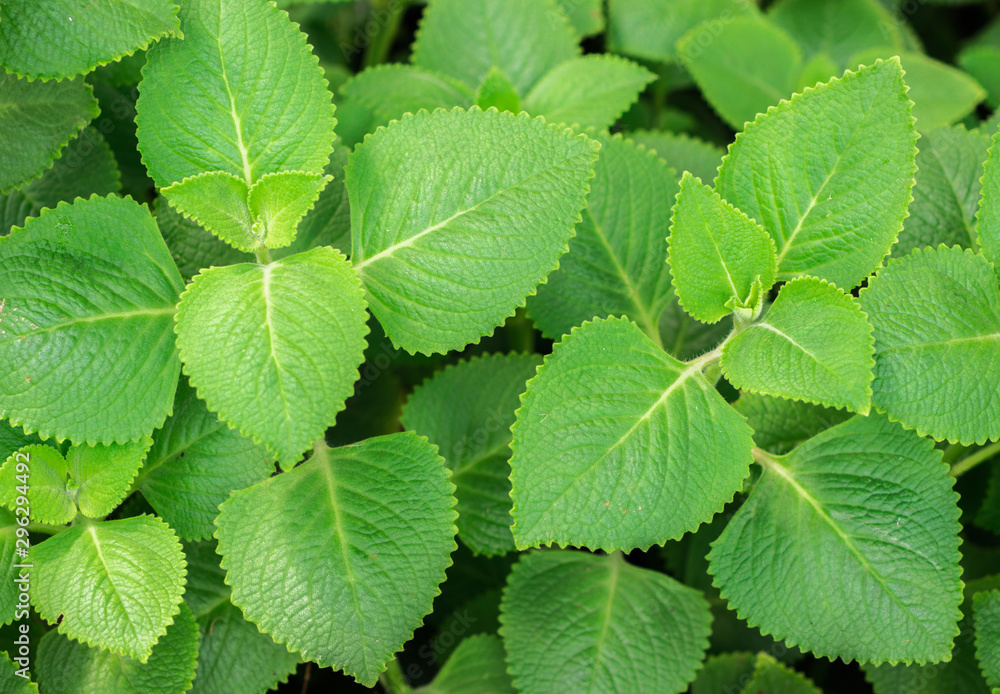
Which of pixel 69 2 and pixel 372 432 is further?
pixel 372 432

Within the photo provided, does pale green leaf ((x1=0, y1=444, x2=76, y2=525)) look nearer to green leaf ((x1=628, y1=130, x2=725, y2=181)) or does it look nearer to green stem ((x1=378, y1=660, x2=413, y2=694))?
green stem ((x1=378, y1=660, x2=413, y2=694))

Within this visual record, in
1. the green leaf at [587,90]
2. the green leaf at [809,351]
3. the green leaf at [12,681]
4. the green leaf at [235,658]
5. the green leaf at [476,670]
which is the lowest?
the green leaf at [476,670]

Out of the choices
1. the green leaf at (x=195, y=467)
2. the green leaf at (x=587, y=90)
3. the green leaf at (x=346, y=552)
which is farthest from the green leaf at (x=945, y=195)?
the green leaf at (x=195, y=467)

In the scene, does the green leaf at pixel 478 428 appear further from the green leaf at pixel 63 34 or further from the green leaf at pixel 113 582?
the green leaf at pixel 63 34

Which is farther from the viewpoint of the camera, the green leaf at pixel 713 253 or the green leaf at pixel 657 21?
the green leaf at pixel 657 21

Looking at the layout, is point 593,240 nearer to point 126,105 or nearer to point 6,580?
point 126,105

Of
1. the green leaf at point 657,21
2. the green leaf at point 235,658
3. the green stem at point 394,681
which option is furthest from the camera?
the green leaf at point 657,21

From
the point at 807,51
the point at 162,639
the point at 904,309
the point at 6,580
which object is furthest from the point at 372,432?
the point at 807,51

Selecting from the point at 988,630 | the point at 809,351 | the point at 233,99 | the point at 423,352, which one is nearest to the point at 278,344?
the point at 423,352
